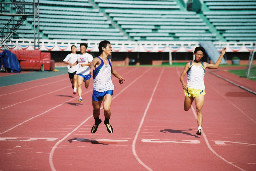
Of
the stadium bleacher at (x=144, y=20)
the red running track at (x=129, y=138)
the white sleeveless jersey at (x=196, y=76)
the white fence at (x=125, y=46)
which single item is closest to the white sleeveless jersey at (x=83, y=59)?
the red running track at (x=129, y=138)

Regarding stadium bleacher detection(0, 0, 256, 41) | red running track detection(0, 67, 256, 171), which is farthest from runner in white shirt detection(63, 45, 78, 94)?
stadium bleacher detection(0, 0, 256, 41)

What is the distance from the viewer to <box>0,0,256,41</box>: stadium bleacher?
57406 mm

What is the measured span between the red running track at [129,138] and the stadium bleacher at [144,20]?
141ft

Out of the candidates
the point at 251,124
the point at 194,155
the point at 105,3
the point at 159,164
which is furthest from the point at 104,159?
the point at 105,3

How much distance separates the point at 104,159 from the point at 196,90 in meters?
2.97

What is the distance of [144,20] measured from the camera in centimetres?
6184

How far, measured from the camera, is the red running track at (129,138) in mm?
6531

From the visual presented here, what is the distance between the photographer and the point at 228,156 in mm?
7008

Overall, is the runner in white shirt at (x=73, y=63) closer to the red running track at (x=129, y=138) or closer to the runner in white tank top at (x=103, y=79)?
the red running track at (x=129, y=138)

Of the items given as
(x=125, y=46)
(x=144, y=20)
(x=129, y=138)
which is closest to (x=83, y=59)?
(x=129, y=138)

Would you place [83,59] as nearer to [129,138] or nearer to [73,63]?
[73,63]

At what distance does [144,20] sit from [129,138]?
2139 inches

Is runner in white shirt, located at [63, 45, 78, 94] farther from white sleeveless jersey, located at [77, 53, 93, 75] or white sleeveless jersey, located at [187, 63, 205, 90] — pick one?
white sleeveless jersey, located at [187, 63, 205, 90]

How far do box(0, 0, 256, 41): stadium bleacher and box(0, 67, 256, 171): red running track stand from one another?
4298cm
